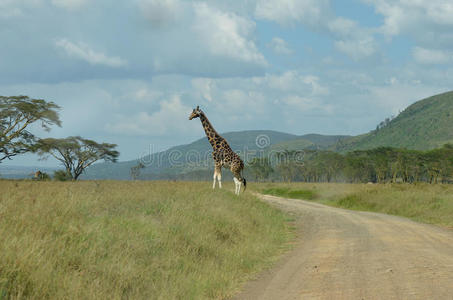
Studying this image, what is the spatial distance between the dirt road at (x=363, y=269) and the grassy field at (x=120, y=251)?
2.49 feet

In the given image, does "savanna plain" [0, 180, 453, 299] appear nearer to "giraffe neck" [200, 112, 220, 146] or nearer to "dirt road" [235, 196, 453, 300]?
"dirt road" [235, 196, 453, 300]

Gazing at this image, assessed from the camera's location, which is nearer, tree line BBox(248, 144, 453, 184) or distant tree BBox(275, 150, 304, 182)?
tree line BBox(248, 144, 453, 184)

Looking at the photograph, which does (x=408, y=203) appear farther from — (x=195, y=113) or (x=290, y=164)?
(x=290, y=164)

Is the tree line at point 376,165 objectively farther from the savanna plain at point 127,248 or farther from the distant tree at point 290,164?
the savanna plain at point 127,248

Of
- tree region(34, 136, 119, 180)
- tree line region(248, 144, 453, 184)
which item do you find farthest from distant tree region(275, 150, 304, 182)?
tree region(34, 136, 119, 180)

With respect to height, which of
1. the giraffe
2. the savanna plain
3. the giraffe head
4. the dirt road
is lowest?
the dirt road

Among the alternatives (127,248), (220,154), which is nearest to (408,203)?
(220,154)

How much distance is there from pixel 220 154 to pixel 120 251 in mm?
15287

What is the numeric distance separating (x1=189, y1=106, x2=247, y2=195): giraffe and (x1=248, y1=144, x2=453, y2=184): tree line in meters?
66.5

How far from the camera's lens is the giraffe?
76.3 ft

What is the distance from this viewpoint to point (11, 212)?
27.3 feet

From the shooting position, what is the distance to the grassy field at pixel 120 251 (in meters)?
6.46

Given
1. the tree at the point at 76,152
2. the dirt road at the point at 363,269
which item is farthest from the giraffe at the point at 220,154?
the tree at the point at 76,152

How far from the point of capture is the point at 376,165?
106m
